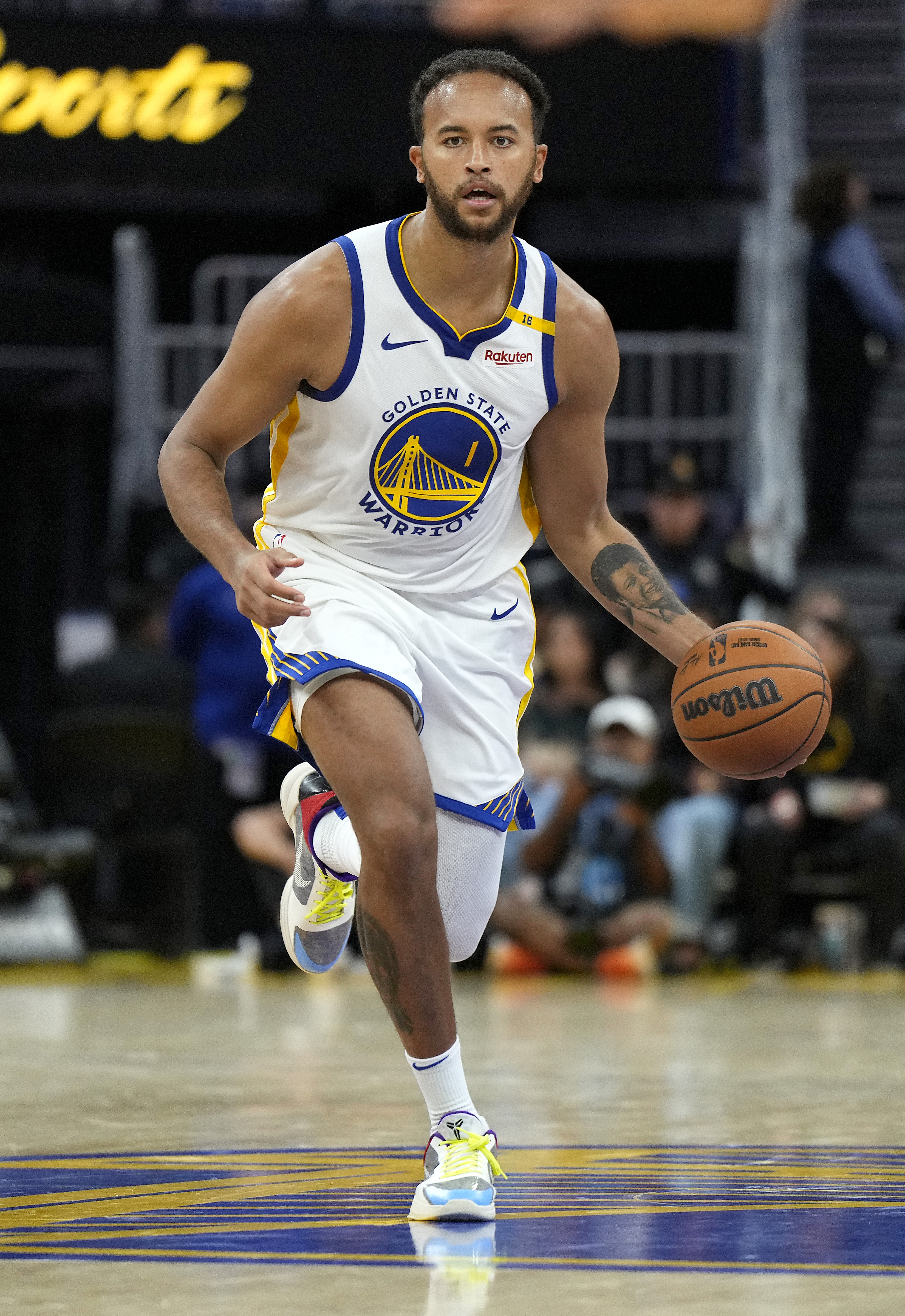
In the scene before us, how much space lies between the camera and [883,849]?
970cm

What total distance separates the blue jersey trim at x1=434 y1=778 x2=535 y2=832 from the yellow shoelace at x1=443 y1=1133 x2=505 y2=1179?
0.60 m

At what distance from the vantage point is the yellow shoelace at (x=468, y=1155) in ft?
11.8

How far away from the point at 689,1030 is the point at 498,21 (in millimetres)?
9317

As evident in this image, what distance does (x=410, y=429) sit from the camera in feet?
13.1

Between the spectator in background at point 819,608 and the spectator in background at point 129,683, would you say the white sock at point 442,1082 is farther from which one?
the spectator in background at point 129,683

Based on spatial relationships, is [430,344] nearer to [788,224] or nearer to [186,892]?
[186,892]

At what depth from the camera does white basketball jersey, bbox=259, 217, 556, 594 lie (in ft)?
13.1

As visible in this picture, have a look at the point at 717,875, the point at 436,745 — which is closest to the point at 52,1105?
the point at 436,745

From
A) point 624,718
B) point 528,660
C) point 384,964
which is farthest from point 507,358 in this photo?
point 624,718

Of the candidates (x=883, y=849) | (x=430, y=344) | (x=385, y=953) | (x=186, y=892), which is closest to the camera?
(x=385, y=953)

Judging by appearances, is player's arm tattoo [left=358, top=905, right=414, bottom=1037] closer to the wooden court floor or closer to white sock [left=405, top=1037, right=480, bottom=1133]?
white sock [left=405, top=1037, right=480, bottom=1133]

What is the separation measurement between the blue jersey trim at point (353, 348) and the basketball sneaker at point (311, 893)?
815 mm

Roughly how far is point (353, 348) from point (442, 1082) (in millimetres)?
1334

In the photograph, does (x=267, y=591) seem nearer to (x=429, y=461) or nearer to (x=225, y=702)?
(x=429, y=461)
